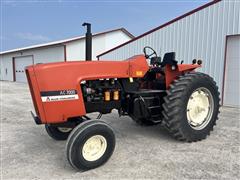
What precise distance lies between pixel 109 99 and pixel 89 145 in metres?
0.82

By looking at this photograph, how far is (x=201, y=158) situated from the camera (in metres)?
3.18

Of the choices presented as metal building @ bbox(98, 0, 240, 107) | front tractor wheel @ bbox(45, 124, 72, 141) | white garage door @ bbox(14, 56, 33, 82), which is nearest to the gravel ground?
front tractor wheel @ bbox(45, 124, 72, 141)

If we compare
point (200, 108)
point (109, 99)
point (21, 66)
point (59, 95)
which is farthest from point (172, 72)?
point (21, 66)

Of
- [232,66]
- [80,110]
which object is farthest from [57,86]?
[232,66]

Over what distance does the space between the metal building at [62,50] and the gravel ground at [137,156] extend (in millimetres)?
12866

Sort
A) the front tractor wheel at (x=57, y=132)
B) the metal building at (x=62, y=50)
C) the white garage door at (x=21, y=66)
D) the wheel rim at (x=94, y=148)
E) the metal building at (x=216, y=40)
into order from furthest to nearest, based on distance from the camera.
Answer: the white garage door at (x=21, y=66) → the metal building at (x=62, y=50) → the metal building at (x=216, y=40) → the front tractor wheel at (x=57, y=132) → the wheel rim at (x=94, y=148)

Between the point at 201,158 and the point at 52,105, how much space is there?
7.04ft

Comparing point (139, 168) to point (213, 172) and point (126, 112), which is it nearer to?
point (213, 172)

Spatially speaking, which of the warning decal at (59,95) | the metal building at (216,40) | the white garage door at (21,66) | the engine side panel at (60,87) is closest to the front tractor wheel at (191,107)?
the engine side panel at (60,87)

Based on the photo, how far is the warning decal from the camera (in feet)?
9.32

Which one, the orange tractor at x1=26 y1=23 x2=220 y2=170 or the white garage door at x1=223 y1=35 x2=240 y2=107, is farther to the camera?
the white garage door at x1=223 y1=35 x2=240 y2=107

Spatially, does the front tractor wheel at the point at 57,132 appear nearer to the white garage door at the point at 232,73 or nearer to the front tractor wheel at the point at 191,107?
the front tractor wheel at the point at 191,107

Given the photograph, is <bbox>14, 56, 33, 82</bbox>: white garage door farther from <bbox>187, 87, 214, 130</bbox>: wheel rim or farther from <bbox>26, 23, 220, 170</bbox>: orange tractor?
<bbox>187, 87, 214, 130</bbox>: wheel rim

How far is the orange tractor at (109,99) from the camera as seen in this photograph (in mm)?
2844
